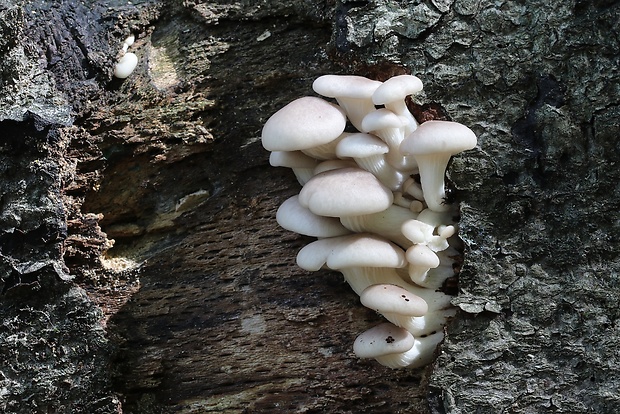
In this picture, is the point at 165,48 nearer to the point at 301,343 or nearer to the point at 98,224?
the point at 98,224

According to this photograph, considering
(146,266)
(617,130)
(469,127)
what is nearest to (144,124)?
(146,266)

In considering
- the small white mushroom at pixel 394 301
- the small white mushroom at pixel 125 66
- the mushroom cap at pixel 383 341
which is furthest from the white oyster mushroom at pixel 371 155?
the small white mushroom at pixel 125 66

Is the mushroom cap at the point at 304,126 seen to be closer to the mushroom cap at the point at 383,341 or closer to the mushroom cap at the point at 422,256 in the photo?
the mushroom cap at the point at 422,256

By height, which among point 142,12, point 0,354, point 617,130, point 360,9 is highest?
point 142,12

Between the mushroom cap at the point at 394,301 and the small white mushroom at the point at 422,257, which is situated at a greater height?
the small white mushroom at the point at 422,257

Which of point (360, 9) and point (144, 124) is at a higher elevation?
point (360, 9)

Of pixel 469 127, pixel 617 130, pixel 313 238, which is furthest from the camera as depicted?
pixel 313 238

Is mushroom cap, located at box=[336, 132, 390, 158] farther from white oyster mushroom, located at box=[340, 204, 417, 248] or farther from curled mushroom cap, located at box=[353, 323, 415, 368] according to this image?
curled mushroom cap, located at box=[353, 323, 415, 368]
